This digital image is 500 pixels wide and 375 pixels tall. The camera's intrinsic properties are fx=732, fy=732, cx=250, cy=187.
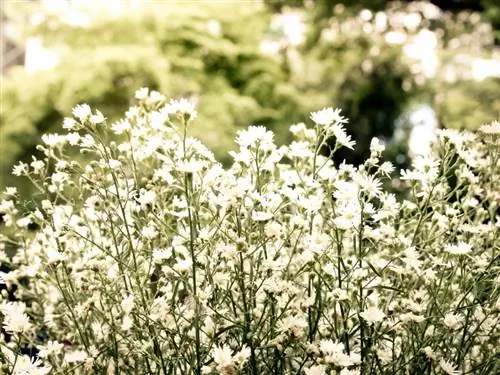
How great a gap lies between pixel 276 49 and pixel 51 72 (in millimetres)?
2181

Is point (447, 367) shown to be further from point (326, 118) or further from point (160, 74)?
point (160, 74)

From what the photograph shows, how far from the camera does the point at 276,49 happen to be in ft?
22.7

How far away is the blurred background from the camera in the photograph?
5.63 metres

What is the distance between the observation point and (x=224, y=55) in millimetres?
5996

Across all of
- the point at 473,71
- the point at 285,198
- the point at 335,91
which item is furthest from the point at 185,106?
the point at 335,91

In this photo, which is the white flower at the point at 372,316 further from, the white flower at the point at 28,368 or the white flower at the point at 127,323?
the white flower at the point at 28,368

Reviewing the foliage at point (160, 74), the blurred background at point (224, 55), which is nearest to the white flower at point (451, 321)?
the blurred background at point (224, 55)

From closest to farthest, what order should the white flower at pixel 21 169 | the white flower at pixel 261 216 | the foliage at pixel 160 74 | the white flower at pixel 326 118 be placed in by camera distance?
the white flower at pixel 261 216
the white flower at pixel 326 118
the white flower at pixel 21 169
the foliage at pixel 160 74

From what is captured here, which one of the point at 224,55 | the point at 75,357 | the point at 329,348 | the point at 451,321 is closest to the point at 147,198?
the point at 75,357

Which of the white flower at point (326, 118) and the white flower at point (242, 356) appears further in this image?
the white flower at point (326, 118)

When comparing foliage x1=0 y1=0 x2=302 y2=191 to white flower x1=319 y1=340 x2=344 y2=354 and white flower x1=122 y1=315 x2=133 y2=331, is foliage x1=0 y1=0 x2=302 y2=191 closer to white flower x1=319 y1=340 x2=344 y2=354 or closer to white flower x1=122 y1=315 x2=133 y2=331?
white flower x1=122 y1=315 x2=133 y2=331

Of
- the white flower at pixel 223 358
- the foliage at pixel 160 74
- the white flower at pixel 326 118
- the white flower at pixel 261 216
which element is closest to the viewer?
the white flower at pixel 223 358

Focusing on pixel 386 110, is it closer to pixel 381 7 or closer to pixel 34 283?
pixel 381 7

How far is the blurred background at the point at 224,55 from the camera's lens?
563 cm
